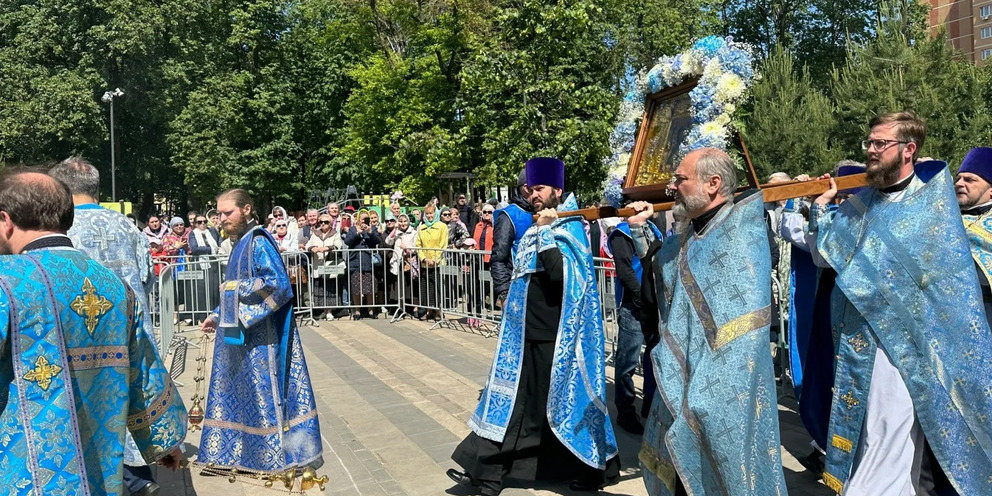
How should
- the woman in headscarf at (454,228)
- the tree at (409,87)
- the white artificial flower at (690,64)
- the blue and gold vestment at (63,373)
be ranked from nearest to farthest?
the blue and gold vestment at (63,373) → the white artificial flower at (690,64) → the woman in headscarf at (454,228) → the tree at (409,87)

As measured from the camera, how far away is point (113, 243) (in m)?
4.88

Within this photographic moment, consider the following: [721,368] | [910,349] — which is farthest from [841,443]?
[721,368]

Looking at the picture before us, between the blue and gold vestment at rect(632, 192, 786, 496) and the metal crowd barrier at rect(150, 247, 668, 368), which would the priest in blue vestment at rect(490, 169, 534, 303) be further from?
the metal crowd barrier at rect(150, 247, 668, 368)

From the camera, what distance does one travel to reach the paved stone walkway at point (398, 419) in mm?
5078

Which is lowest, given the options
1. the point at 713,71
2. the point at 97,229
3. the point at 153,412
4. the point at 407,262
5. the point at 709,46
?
the point at 153,412

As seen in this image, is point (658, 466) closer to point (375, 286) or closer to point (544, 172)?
point (544, 172)

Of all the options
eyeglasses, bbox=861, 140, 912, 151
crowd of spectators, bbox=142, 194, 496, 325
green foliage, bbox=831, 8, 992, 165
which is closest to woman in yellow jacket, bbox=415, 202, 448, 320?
crowd of spectators, bbox=142, 194, 496, 325

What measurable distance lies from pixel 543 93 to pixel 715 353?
53.6ft

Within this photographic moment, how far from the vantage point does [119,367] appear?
2.74 m

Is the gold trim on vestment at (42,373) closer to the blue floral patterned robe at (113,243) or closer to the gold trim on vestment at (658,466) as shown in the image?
the blue floral patterned robe at (113,243)

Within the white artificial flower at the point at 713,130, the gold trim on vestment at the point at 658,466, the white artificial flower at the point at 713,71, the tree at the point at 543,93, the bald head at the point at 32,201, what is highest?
the tree at the point at 543,93

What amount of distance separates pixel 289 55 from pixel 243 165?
21.6 feet

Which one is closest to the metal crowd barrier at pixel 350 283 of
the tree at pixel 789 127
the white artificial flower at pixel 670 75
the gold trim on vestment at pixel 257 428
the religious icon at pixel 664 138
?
the gold trim on vestment at pixel 257 428

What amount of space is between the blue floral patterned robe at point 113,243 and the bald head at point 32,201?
2.13 m
